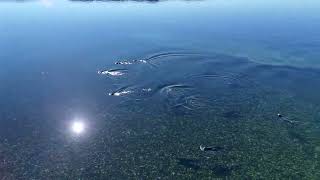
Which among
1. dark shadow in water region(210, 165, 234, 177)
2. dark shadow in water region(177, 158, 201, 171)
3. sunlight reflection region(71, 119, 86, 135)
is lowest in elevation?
sunlight reflection region(71, 119, 86, 135)

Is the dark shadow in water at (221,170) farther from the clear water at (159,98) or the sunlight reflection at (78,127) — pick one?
the sunlight reflection at (78,127)

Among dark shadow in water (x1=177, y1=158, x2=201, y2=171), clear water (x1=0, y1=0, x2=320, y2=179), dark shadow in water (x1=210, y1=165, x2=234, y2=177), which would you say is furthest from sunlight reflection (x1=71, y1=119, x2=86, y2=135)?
dark shadow in water (x1=210, y1=165, x2=234, y2=177)

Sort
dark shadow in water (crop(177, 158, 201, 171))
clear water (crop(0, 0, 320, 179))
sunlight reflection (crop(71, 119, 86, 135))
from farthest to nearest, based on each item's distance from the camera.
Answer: sunlight reflection (crop(71, 119, 86, 135))
clear water (crop(0, 0, 320, 179))
dark shadow in water (crop(177, 158, 201, 171))

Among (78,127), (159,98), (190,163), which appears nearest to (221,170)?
(190,163)

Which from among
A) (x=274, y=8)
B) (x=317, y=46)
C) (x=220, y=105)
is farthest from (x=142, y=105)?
(x=274, y=8)

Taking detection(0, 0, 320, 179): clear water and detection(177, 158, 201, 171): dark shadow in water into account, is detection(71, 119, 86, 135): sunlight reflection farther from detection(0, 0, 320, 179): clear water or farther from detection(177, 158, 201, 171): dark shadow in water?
detection(177, 158, 201, 171): dark shadow in water

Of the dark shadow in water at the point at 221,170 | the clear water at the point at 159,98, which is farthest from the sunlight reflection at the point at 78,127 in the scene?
the dark shadow in water at the point at 221,170

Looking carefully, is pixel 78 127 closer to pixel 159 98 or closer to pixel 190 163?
pixel 159 98

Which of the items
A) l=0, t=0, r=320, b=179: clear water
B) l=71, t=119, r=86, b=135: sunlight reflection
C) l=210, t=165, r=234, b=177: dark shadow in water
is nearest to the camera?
l=210, t=165, r=234, b=177: dark shadow in water
